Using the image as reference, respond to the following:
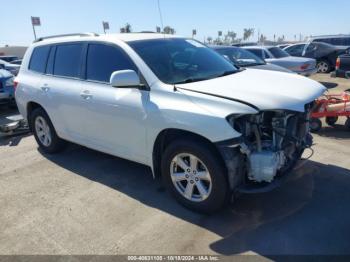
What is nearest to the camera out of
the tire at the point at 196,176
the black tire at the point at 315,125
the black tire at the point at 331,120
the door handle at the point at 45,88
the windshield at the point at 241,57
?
the tire at the point at 196,176

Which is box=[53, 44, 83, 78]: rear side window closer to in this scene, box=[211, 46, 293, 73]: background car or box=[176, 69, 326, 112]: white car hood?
box=[176, 69, 326, 112]: white car hood

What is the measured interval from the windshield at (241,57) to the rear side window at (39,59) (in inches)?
223

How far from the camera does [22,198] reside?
448 centimetres

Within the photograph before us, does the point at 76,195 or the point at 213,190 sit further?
the point at 76,195

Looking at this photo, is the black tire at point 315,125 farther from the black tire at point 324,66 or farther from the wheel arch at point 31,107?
the black tire at point 324,66

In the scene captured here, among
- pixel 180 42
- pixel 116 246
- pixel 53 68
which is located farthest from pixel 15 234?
pixel 180 42

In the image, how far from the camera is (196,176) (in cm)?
369

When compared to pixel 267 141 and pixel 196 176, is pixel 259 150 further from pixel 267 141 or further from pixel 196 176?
pixel 196 176

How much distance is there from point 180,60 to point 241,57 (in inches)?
259

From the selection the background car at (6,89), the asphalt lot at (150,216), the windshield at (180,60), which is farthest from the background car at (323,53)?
the windshield at (180,60)

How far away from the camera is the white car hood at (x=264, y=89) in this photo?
3301 mm

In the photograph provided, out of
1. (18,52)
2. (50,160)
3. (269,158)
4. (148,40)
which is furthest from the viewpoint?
(18,52)

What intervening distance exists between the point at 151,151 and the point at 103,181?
1.18 m

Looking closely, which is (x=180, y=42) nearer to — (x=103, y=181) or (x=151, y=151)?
(x=151, y=151)
